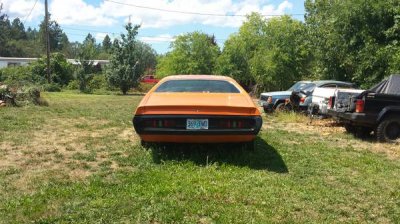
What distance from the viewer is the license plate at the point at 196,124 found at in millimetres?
6441

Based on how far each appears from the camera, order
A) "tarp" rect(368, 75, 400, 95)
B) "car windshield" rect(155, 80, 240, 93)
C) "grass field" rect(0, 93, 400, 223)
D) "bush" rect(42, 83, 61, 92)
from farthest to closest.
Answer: "bush" rect(42, 83, 61, 92) < "tarp" rect(368, 75, 400, 95) < "car windshield" rect(155, 80, 240, 93) < "grass field" rect(0, 93, 400, 223)

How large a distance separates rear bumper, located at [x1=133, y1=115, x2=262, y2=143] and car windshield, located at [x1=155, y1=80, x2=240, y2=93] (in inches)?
48.0

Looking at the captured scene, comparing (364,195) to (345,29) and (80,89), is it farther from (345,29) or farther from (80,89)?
(80,89)

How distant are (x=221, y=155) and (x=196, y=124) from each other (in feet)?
2.82

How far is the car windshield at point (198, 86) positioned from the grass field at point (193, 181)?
0.97 m

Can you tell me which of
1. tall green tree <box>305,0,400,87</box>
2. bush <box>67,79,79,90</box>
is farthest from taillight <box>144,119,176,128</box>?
bush <box>67,79,79,90</box>

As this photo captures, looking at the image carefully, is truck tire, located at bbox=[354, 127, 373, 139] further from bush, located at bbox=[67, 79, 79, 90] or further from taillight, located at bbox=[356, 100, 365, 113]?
bush, located at bbox=[67, 79, 79, 90]

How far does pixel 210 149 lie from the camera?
24.2 ft

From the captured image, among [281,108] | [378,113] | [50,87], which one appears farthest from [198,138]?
[50,87]

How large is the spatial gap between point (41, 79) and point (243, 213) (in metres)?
39.5

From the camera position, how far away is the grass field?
443cm

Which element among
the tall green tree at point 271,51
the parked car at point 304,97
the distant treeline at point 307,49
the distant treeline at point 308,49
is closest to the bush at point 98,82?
the distant treeline at point 307,49

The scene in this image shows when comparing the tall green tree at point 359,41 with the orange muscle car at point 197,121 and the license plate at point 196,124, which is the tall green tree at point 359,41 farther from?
the license plate at point 196,124

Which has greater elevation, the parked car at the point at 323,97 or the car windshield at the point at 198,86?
the car windshield at the point at 198,86
